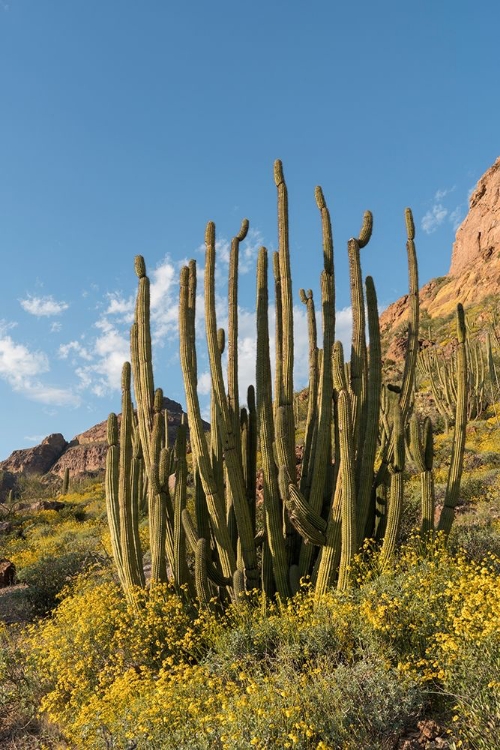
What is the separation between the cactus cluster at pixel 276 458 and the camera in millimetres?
6422

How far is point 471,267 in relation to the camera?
6122cm

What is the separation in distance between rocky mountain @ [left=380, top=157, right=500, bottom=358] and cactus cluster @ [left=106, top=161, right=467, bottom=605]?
1801 inches

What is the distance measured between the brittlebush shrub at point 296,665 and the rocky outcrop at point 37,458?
5123cm

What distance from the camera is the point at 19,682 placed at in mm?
6887

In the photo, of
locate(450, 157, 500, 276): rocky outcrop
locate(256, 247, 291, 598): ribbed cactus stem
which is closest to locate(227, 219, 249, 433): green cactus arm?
locate(256, 247, 291, 598): ribbed cactus stem

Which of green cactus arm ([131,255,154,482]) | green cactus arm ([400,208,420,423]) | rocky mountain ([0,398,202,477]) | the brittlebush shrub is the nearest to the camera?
the brittlebush shrub

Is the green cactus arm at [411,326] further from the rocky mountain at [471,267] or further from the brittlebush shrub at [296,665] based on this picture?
the rocky mountain at [471,267]

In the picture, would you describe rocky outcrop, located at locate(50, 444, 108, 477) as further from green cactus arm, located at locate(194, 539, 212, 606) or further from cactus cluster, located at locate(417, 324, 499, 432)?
green cactus arm, located at locate(194, 539, 212, 606)

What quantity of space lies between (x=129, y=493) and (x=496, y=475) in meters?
9.30

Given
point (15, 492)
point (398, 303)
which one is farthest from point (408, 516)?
point (398, 303)

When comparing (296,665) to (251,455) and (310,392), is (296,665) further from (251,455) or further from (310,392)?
(310,392)

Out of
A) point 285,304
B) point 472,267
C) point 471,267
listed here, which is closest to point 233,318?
point 285,304

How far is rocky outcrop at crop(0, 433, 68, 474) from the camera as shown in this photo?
183 feet

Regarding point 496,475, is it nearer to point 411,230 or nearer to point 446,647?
point 411,230
